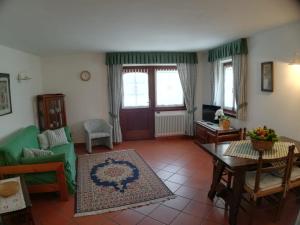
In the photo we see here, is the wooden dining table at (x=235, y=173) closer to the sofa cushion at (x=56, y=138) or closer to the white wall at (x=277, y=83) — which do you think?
the white wall at (x=277, y=83)

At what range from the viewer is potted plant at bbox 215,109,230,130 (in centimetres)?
429

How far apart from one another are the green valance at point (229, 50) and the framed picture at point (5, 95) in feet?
12.7

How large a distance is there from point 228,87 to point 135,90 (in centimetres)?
Answer: 219

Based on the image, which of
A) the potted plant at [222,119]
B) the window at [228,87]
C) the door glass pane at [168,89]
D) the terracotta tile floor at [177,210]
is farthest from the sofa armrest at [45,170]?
the window at [228,87]

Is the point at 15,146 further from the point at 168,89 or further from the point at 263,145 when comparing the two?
the point at 168,89

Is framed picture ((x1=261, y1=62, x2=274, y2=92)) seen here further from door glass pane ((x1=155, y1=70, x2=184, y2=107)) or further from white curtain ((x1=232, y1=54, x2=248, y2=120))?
door glass pane ((x1=155, y1=70, x2=184, y2=107))

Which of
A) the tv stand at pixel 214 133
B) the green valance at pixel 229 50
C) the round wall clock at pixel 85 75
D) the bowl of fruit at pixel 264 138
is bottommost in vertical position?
the tv stand at pixel 214 133

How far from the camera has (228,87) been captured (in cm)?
471

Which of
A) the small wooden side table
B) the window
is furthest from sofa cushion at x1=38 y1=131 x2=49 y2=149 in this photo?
the window

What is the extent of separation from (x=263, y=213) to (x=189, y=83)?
3.57 meters

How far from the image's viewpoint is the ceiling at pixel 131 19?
6.46 ft

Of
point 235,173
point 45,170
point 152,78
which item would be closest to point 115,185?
point 45,170

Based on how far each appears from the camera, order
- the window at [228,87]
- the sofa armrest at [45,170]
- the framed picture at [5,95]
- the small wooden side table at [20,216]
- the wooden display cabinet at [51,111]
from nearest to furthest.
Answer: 1. the small wooden side table at [20,216]
2. the sofa armrest at [45,170]
3. the framed picture at [5,95]
4. the wooden display cabinet at [51,111]
5. the window at [228,87]

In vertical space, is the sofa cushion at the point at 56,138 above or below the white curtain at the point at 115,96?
below
